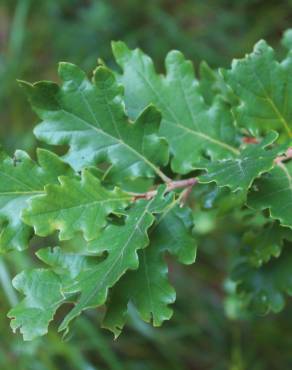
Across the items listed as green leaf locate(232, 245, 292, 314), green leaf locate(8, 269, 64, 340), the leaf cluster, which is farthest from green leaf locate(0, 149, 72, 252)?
green leaf locate(232, 245, 292, 314)

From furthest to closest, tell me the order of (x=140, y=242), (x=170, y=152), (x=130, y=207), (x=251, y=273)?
(x=251, y=273) → (x=170, y=152) → (x=130, y=207) → (x=140, y=242)

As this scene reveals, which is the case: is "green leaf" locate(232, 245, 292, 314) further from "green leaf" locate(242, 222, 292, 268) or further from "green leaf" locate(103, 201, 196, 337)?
"green leaf" locate(103, 201, 196, 337)

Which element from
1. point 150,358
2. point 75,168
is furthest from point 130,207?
point 150,358

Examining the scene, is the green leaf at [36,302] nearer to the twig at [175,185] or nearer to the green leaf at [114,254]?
the green leaf at [114,254]

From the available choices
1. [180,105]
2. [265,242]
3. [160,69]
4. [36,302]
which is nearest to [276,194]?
[265,242]

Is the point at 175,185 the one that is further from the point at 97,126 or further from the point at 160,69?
the point at 160,69

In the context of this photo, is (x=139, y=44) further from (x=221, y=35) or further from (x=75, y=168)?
(x=75, y=168)

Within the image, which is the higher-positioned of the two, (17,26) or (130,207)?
(130,207)
